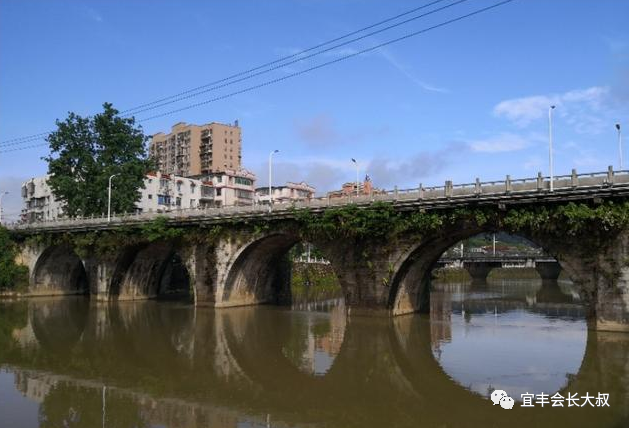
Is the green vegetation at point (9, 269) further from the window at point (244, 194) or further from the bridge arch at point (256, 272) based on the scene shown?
the window at point (244, 194)

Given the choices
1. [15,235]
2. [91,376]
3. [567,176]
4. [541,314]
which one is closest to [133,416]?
[91,376]

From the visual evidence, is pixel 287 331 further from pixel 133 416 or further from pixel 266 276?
pixel 133 416

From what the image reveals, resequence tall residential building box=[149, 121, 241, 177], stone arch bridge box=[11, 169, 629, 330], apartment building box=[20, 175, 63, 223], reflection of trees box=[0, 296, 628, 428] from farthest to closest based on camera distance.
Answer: tall residential building box=[149, 121, 241, 177], apartment building box=[20, 175, 63, 223], stone arch bridge box=[11, 169, 629, 330], reflection of trees box=[0, 296, 628, 428]

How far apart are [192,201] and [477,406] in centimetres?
7746

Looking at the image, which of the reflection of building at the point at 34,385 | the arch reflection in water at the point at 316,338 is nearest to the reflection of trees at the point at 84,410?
the reflection of building at the point at 34,385

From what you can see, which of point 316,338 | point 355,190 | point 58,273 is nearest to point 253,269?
point 316,338

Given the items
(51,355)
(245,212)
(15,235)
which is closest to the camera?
(51,355)

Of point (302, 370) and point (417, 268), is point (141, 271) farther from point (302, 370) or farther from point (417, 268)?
point (302, 370)

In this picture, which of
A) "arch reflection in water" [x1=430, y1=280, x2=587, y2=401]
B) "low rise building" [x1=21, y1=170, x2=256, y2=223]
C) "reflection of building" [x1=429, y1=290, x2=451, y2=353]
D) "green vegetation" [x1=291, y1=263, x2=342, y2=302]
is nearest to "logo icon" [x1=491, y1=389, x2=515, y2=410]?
"arch reflection in water" [x1=430, y1=280, x2=587, y2=401]

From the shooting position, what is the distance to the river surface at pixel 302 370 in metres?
15.6

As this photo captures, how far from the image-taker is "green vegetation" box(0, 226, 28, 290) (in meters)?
51.9

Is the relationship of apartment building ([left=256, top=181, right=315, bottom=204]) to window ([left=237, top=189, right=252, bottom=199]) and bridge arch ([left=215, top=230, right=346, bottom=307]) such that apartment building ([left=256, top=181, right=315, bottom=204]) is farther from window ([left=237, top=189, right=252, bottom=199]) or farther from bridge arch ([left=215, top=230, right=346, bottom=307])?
bridge arch ([left=215, top=230, right=346, bottom=307])

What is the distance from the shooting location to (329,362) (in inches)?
909

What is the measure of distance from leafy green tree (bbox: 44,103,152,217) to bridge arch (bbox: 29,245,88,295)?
13.1ft
